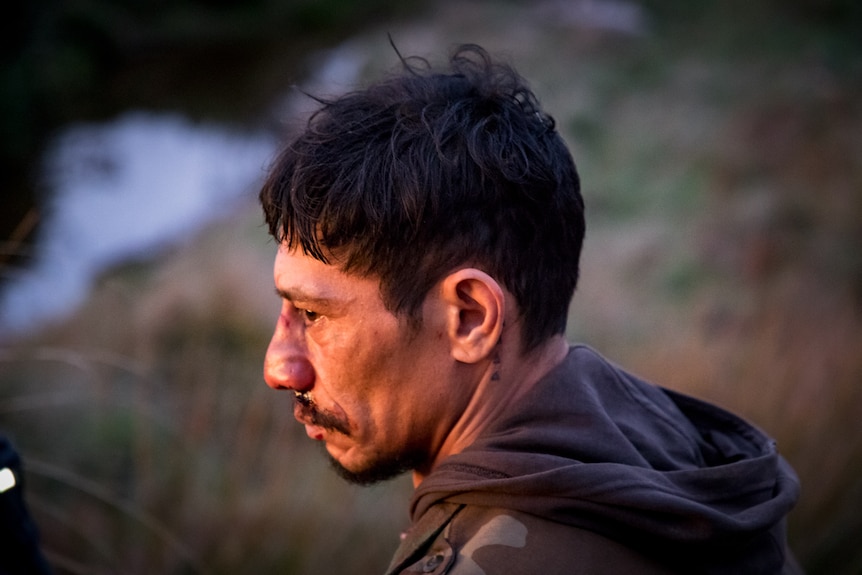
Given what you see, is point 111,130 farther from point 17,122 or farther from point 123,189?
point 17,122

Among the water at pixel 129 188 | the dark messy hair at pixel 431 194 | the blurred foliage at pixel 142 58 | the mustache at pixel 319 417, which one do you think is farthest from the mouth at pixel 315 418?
the blurred foliage at pixel 142 58

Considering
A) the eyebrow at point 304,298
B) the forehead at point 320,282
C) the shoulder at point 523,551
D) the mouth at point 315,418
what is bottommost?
the shoulder at point 523,551

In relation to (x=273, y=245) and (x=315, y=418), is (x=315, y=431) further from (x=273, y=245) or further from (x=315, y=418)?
(x=273, y=245)

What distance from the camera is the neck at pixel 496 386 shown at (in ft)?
5.01

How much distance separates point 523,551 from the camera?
1.30 metres

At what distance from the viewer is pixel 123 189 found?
914 cm

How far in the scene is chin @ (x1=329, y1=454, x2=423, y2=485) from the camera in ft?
5.19

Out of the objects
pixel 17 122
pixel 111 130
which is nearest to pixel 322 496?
pixel 17 122

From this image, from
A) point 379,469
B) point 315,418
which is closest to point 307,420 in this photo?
point 315,418

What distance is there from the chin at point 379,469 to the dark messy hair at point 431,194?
0.84 feet

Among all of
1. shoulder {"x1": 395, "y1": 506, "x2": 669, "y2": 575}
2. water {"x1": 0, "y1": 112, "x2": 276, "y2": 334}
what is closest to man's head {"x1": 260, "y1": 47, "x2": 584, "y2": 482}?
shoulder {"x1": 395, "y1": 506, "x2": 669, "y2": 575}

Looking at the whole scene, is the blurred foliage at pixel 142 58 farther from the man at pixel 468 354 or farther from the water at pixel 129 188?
the man at pixel 468 354

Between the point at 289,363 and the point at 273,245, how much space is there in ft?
19.8

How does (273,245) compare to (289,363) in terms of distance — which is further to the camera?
(273,245)
